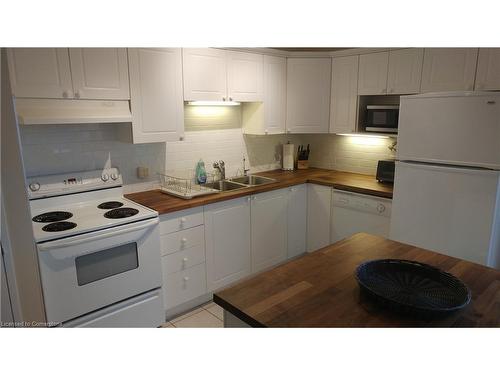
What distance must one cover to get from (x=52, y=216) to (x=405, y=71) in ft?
10.1

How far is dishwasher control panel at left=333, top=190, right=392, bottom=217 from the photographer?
3102mm

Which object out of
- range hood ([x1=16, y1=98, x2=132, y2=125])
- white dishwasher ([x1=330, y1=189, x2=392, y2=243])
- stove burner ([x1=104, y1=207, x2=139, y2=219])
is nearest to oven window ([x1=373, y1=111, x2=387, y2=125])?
white dishwasher ([x1=330, y1=189, x2=392, y2=243])

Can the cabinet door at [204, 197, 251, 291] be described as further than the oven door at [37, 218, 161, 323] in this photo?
Yes

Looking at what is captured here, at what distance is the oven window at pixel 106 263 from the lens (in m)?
2.19

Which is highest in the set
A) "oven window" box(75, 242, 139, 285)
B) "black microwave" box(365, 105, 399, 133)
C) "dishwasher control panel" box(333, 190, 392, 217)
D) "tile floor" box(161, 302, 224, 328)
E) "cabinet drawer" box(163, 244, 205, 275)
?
"black microwave" box(365, 105, 399, 133)

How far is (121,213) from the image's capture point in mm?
2418

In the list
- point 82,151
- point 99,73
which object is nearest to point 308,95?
point 99,73

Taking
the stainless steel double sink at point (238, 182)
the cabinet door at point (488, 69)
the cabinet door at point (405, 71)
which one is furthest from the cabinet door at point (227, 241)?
the cabinet door at point (488, 69)

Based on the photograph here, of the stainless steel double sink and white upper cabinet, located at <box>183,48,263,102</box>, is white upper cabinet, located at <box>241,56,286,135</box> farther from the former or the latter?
the stainless steel double sink

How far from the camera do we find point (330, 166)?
13.7 ft

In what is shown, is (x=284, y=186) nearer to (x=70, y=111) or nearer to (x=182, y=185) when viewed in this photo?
(x=182, y=185)

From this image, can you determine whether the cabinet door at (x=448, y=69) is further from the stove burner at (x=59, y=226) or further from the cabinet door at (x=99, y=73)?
the stove burner at (x=59, y=226)

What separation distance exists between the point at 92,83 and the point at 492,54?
287 centimetres

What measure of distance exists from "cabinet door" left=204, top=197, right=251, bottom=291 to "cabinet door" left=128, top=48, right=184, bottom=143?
0.72m
